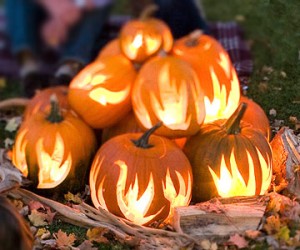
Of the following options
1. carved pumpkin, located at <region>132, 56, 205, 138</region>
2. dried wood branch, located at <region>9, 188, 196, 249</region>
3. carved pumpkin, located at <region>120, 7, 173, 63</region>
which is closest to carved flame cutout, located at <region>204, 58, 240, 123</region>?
carved pumpkin, located at <region>132, 56, 205, 138</region>

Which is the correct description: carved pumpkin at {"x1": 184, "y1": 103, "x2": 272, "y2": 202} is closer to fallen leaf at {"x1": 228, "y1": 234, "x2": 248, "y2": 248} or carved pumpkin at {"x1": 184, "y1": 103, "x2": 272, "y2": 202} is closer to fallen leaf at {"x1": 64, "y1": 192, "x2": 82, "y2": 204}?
fallen leaf at {"x1": 228, "y1": 234, "x2": 248, "y2": 248}

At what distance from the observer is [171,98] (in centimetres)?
247

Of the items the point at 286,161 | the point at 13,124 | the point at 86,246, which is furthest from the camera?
the point at 13,124

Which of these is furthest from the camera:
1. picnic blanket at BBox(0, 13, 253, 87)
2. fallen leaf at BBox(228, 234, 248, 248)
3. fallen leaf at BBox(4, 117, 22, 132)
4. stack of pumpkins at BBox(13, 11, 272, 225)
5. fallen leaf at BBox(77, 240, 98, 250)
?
picnic blanket at BBox(0, 13, 253, 87)

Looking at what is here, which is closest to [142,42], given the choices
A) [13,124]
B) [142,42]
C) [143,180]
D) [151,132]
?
[142,42]

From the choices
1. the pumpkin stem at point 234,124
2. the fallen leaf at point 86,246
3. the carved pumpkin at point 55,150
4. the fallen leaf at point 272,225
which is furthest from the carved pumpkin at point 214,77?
the fallen leaf at point 86,246

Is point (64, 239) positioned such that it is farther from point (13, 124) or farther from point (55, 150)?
point (13, 124)

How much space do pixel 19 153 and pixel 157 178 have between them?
24.5 inches

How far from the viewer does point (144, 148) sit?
2.35m

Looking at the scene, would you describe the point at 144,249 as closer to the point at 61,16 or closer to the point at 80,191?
the point at 80,191

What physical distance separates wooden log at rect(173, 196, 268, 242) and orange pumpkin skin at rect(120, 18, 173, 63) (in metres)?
0.72

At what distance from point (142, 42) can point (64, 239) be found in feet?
2.81

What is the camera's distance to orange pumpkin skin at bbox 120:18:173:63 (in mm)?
2670

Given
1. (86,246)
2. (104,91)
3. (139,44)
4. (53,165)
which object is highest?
(139,44)
